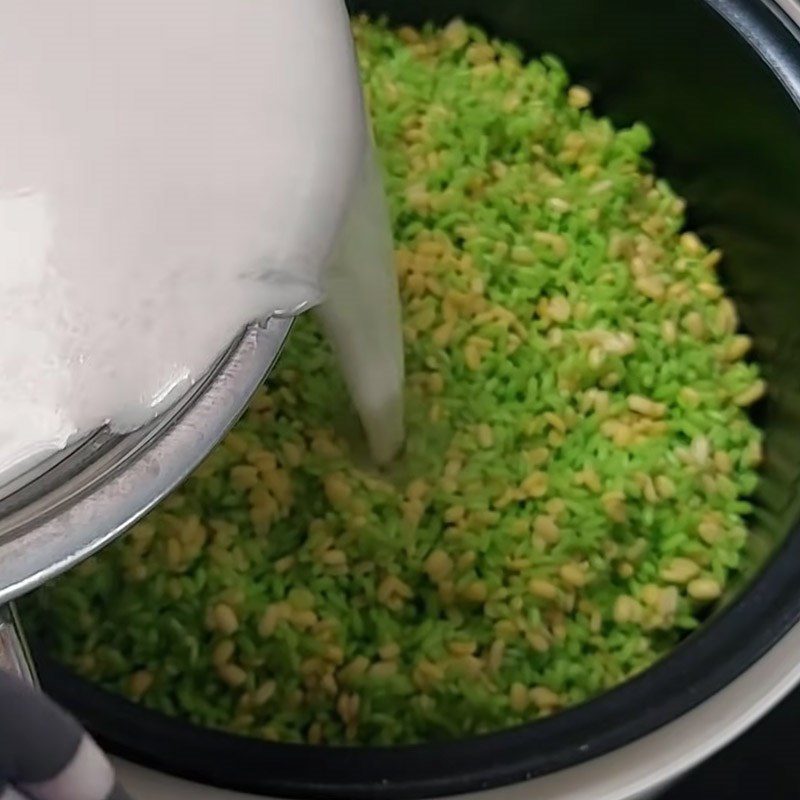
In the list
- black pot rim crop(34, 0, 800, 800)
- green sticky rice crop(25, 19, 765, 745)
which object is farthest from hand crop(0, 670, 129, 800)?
green sticky rice crop(25, 19, 765, 745)

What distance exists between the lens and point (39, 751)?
0.46 metres

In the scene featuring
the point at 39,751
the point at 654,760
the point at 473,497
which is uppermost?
the point at 39,751

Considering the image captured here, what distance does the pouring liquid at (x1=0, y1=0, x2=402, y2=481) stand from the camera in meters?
0.58

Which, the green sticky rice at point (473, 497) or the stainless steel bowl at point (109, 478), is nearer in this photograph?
the stainless steel bowl at point (109, 478)

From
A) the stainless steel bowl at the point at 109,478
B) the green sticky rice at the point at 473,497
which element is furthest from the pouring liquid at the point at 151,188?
the green sticky rice at the point at 473,497

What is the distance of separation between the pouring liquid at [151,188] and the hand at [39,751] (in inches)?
5.1

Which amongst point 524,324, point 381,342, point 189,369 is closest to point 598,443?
point 524,324

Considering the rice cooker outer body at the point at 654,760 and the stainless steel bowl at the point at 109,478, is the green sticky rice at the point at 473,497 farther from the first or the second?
the stainless steel bowl at the point at 109,478

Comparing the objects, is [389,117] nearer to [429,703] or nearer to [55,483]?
[429,703]

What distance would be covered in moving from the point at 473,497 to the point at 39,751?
2.13 feet

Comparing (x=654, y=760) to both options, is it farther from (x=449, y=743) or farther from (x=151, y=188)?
(x=151, y=188)

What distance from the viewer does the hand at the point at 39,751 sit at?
45 cm

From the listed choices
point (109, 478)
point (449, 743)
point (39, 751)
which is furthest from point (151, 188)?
point (449, 743)

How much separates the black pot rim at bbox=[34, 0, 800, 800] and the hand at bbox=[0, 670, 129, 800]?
30cm
